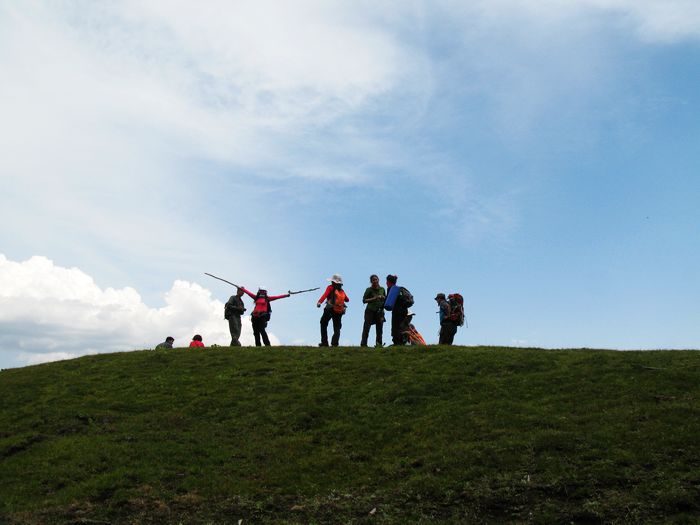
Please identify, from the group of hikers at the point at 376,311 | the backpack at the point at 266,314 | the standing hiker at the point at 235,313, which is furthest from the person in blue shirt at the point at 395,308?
the standing hiker at the point at 235,313

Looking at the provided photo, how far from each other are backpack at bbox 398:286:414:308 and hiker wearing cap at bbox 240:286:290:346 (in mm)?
6293

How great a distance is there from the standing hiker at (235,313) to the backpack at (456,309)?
9136 mm

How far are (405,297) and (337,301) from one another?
297cm

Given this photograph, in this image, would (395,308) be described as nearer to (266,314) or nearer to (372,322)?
(372,322)

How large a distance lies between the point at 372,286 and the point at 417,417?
10538 millimetres

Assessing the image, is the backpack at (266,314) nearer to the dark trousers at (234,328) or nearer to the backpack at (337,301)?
the dark trousers at (234,328)

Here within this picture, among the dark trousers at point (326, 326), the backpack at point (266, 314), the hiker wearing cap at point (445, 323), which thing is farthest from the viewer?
the backpack at point (266, 314)

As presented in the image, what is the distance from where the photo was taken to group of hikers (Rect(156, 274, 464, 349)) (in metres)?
27.6

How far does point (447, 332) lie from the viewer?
93.2 ft

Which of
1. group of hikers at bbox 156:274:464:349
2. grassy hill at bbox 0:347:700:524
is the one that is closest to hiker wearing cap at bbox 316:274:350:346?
group of hikers at bbox 156:274:464:349

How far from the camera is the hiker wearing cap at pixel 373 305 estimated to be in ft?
92.3

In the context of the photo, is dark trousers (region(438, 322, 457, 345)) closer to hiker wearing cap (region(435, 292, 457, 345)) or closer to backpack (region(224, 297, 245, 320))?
hiker wearing cap (region(435, 292, 457, 345))

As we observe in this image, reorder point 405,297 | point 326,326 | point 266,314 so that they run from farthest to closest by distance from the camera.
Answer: point 266,314 → point 326,326 → point 405,297

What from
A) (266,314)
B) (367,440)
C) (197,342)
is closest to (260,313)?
(266,314)
